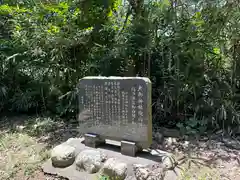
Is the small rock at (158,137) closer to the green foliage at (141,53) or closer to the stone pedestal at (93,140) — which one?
the green foliage at (141,53)

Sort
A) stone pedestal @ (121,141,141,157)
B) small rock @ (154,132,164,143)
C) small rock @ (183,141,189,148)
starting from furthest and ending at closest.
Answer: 1. small rock @ (154,132,164,143)
2. small rock @ (183,141,189,148)
3. stone pedestal @ (121,141,141,157)

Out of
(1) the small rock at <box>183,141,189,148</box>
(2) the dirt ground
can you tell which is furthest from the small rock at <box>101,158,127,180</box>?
(1) the small rock at <box>183,141,189,148</box>


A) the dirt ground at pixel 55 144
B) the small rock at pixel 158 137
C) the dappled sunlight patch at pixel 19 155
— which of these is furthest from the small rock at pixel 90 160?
the small rock at pixel 158 137

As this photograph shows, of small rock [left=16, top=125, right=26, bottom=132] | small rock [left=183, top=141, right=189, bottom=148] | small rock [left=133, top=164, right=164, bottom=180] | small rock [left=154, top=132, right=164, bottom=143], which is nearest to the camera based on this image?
small rock [left=133, top=164, right=164, bottom=180]

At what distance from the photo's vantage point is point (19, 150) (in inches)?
116

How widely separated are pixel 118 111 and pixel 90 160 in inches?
27.3

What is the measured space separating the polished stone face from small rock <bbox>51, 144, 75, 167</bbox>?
0.39 meters

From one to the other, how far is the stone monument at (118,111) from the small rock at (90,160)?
0.80 feet

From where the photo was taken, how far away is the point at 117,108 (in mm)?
2486

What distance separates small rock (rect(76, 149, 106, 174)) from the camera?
229 cm

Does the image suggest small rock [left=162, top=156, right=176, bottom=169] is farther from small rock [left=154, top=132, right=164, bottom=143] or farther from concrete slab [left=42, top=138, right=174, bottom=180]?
small rock [left=154, top=132, right=164, bottom=143]

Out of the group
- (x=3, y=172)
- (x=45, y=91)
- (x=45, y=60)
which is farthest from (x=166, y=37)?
(x=3, y=172)

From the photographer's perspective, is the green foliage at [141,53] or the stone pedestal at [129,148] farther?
the green foliage at [141,53]

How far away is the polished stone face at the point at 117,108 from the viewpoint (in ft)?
7.51
